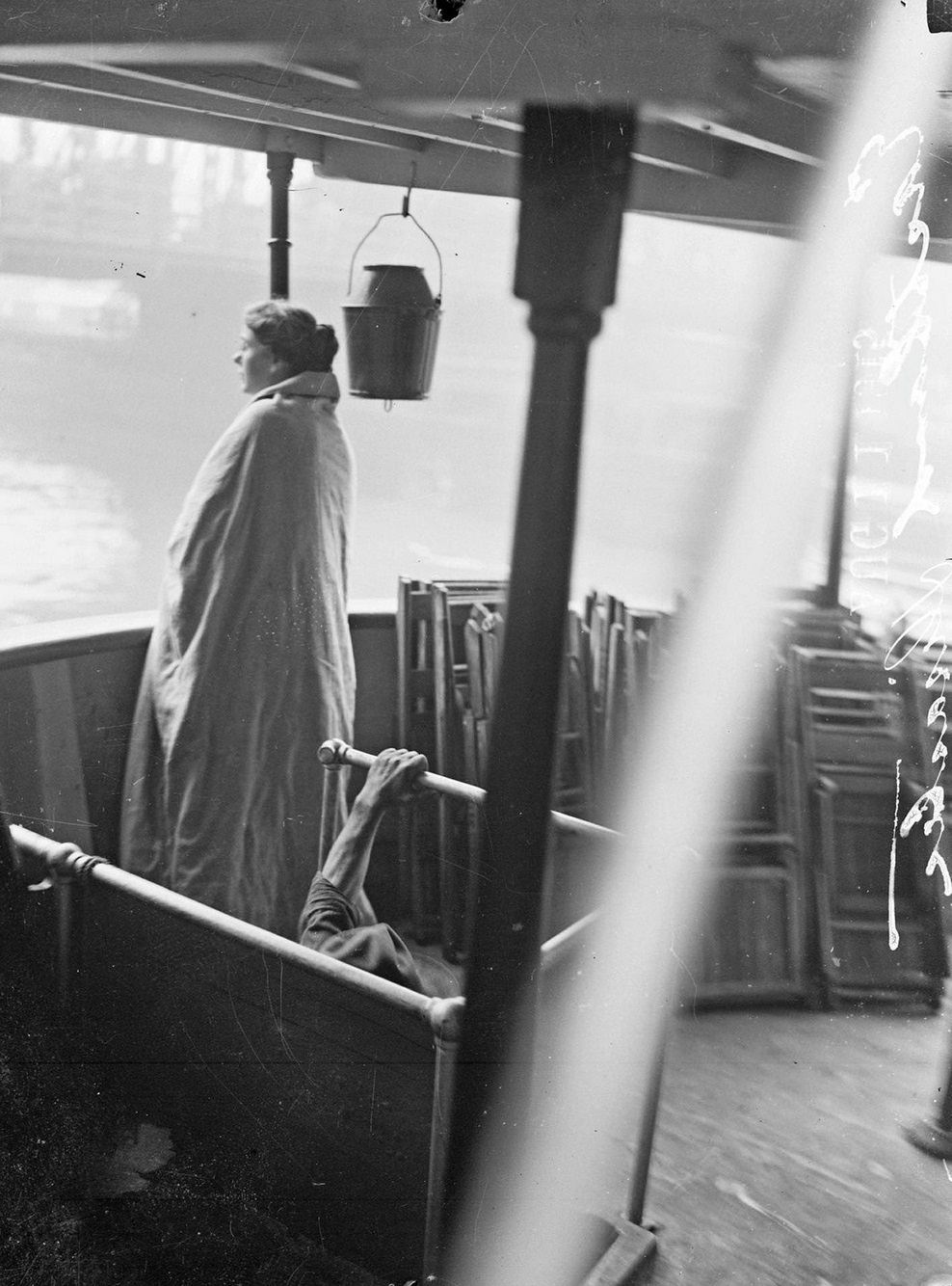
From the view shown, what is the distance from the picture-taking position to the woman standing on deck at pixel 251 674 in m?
1.29

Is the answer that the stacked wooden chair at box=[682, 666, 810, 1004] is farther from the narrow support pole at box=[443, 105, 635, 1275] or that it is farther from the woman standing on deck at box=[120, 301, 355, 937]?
the woman standing on deck at box=[120, 301, 355, 937]

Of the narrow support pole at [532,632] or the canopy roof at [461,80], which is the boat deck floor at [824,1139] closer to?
the narrow support pole at [532,632]

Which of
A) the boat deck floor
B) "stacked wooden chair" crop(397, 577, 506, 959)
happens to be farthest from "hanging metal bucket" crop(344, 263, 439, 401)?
the boat deck floor

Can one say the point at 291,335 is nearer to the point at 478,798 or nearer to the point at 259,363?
the point at 259,363

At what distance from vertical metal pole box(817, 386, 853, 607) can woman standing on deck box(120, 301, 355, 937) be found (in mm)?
558

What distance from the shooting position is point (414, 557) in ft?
4.14

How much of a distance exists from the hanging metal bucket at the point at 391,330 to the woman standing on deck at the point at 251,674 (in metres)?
0.06

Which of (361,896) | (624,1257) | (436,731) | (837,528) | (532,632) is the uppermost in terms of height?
(837,528)

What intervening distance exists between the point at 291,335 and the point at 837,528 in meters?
0.66

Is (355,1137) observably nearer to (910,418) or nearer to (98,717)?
(98,717)

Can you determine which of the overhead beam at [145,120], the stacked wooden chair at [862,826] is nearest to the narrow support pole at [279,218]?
the overhead beam at [145,120]

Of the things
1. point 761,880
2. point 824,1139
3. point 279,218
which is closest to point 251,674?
point 279,218

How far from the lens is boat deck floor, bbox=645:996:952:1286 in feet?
3.99

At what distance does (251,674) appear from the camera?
1.33 metres
